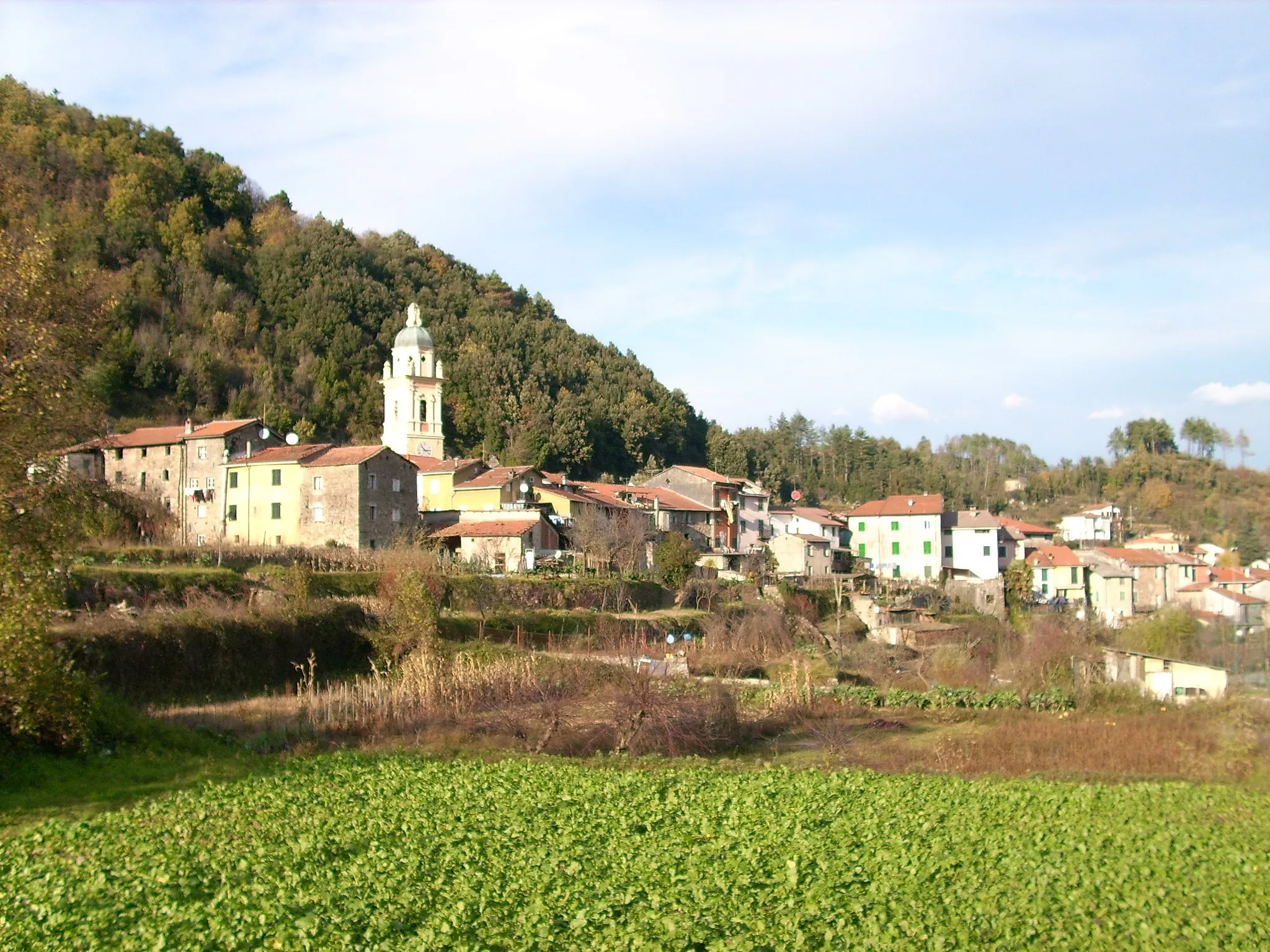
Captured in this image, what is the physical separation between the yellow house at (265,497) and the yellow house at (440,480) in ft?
27.8

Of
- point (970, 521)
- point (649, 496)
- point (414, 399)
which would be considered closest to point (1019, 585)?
point (970, 521)

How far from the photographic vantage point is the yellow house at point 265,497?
1572 inches

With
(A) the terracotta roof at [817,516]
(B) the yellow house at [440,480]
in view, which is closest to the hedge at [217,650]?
(B) the yellow house at [440,480]

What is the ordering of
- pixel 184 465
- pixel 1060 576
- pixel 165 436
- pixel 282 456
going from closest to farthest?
pixel 282 456
pixel 184 465
pixel 165 436
pixel 1060 576

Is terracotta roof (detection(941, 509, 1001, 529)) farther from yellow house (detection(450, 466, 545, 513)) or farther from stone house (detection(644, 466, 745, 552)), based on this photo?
yellow house (detection(450, 466, 545, 513))

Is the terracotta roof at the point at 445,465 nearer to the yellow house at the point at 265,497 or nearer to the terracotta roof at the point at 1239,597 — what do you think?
the yellow house at the point at 265,497

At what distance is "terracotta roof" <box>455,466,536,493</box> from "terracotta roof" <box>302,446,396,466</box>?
255 inches

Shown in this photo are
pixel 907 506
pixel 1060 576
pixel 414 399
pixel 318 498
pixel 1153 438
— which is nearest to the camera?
pixel 318 498

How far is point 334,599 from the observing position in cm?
2672

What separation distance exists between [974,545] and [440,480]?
3189cm

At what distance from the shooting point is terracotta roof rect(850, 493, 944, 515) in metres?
61.8

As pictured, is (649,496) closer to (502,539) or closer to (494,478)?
(494,478)

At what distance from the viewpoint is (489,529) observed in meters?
41.5

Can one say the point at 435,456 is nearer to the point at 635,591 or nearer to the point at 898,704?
the point at 635,591
